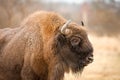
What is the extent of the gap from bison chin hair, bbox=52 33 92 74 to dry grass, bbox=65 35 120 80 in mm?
2182

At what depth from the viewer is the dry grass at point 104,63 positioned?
701 inches

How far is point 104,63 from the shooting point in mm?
22500

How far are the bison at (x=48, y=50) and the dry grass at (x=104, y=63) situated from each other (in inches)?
86.2

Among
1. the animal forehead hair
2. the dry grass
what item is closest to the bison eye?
the animal forehead hair

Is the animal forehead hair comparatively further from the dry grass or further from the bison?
the dry grass

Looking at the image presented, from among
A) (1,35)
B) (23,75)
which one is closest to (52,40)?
(23,75)

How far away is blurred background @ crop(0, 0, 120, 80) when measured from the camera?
19.7 meters

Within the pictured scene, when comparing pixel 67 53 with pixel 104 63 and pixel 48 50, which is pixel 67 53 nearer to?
pixel 48 50

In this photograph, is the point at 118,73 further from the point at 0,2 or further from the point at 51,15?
the point at 0,2

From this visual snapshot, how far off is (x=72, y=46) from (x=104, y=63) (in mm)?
12343

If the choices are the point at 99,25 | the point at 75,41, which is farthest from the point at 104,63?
the point at 99,25

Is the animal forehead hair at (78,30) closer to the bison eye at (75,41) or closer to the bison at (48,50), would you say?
the bison at (48,50)

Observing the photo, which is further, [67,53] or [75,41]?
[67,53]

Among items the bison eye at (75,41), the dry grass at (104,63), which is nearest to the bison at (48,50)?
the bison eye at (75,41)
